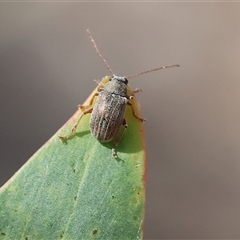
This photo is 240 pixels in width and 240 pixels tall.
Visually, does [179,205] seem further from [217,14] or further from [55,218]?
[55,218]

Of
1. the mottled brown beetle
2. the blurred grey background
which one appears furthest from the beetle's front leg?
the blurred grey background

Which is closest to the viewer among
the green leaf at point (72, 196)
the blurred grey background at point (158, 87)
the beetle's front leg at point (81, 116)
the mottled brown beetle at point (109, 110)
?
the green leaf at point (72, 196)

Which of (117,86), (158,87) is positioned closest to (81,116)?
(117,86)

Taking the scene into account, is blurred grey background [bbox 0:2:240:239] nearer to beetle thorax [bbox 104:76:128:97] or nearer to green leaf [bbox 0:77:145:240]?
beetle thorax [bbox 104:76:128:97]

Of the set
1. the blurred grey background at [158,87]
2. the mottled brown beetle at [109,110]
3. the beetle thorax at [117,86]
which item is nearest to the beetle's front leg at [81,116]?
the mottled brown beetle at [109,110]

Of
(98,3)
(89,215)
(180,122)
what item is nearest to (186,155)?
(180,122)

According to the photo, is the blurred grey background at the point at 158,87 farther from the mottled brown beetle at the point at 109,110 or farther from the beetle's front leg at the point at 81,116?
the beetle's front leg at the point at 81,116

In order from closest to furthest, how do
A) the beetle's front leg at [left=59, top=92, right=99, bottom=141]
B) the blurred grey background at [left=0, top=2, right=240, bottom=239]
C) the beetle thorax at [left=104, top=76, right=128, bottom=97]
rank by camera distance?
the beetle's front leg at [left=59, top=92, right=99, bottom=141]
the beetle thorax at [left=104, top=76, right=128, bottom=97]
the blurred grey background at [left=0, top=2, right=240, bottom=239]
